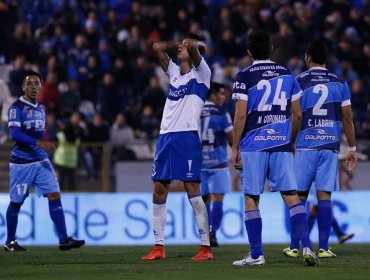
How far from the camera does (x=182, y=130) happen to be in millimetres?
12352

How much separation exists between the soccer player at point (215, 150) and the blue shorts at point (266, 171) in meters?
4.51

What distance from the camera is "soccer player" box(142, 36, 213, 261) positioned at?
12289 millimetres

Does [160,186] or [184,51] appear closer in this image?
[160,186]

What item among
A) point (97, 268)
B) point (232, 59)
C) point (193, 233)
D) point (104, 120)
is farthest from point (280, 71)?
point (232, 59)

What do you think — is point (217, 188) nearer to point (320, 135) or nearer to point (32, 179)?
point (32, 179)

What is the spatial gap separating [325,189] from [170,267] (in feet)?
7.97

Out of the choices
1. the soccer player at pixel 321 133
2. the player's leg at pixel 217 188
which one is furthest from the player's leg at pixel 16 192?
the soccer player at pixel 321 133

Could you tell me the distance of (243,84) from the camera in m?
11.2

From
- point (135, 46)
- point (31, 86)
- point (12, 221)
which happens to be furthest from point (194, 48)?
point (135, 46)

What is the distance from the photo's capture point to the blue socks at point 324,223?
12578 mm

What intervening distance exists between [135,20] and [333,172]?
44.3ft

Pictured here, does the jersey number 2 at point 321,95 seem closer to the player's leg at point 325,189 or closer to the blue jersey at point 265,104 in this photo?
the player's leg at point 325,189

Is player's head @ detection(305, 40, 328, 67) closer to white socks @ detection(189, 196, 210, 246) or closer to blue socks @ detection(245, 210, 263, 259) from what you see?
white socks @ detection(189, 196, 210, 246)

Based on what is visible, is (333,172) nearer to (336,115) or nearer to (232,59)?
(336,115)
